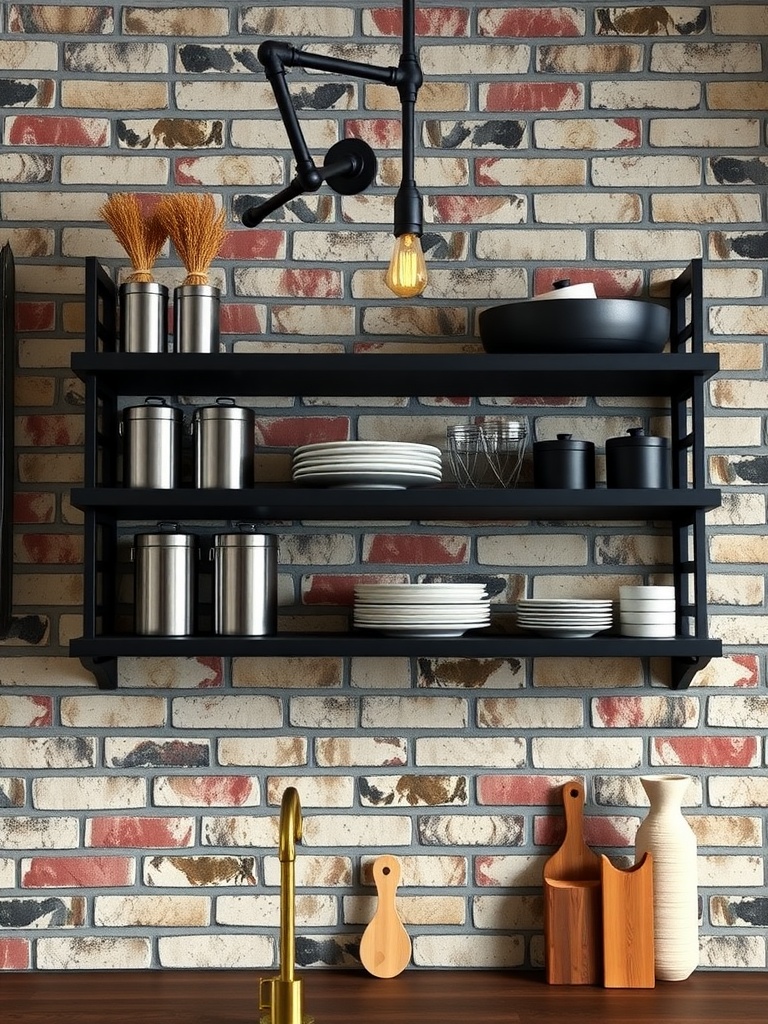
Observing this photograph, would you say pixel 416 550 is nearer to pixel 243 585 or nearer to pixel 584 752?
pixel 243 585

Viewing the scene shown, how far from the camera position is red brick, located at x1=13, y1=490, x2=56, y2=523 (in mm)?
1831

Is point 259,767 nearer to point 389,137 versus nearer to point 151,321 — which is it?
point 151,321

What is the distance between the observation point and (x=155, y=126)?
1863 mm

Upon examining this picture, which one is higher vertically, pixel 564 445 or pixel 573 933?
pixel 564 445

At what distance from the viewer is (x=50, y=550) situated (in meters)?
1.83

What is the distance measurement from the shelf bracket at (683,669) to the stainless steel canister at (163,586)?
0.88 metres

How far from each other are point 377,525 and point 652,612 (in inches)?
20.7

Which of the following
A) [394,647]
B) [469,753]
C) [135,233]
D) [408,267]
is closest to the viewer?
[408,267]

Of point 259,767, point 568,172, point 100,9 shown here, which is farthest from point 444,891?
point 100,9

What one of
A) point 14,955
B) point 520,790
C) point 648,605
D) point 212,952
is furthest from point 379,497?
point 14,955

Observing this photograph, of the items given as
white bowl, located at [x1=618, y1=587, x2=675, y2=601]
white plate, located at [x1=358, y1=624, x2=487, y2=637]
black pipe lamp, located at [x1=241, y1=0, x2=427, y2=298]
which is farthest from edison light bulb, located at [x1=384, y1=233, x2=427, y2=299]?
white bowl, located at [x1=618, y1=587, x2=675, y2=601]

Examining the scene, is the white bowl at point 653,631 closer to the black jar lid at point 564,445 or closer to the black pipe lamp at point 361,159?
the black jar lid at point 564,445

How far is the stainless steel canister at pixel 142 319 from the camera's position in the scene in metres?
1.67

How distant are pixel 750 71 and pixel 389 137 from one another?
707 millimetres
